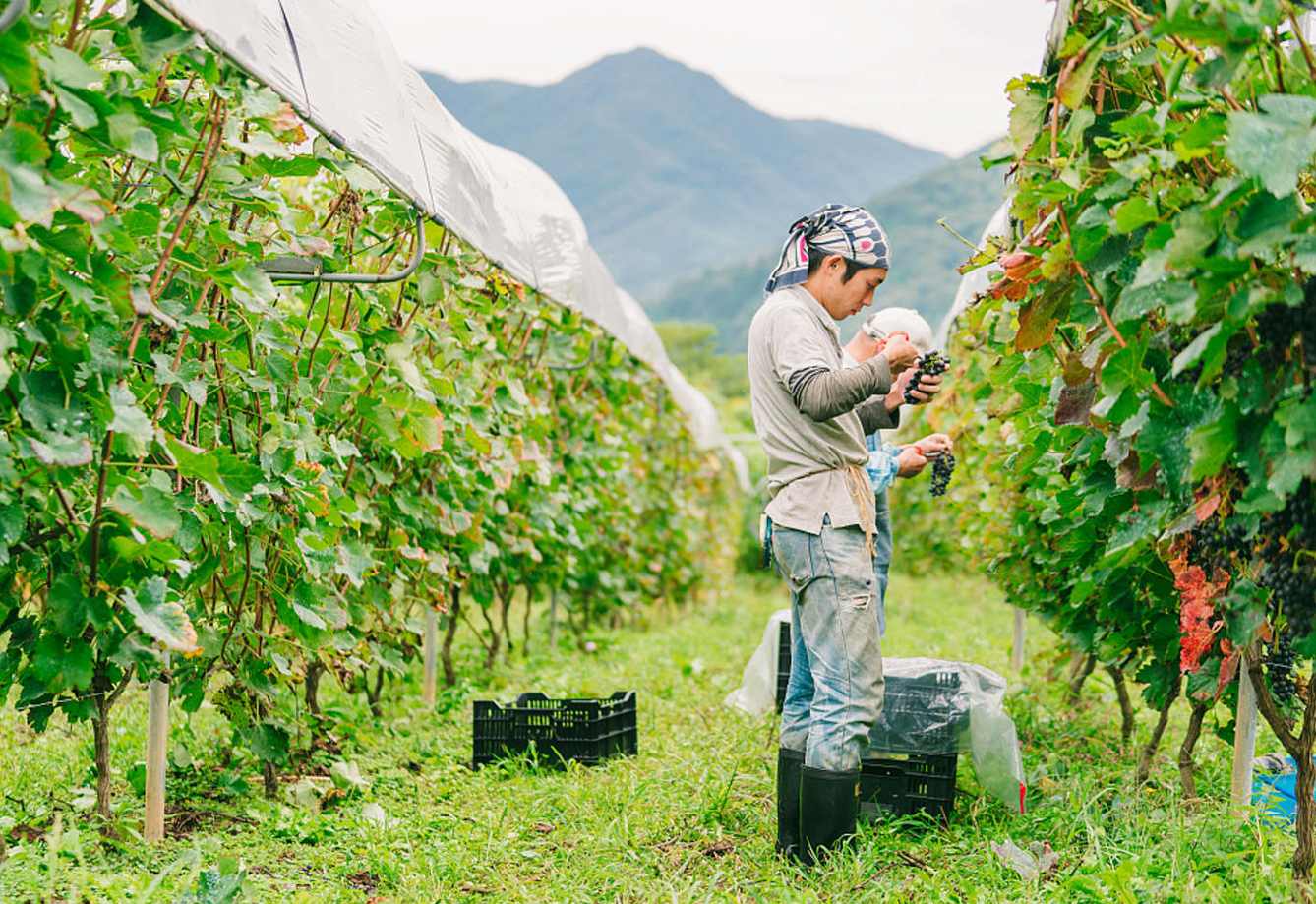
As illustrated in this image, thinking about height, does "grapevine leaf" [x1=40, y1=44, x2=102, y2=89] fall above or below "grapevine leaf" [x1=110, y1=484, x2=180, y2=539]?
above

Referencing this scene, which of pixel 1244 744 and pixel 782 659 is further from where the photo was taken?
pixel 782 659

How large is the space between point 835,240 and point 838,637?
3.35ft

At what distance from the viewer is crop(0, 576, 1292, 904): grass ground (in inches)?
96.7

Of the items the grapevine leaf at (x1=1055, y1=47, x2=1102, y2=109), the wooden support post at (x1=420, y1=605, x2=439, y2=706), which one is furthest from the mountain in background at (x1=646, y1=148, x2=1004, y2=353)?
the grapevine leaf at (x1=1055, y1=47, x2=1102, y2=109)

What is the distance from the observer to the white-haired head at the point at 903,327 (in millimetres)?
3748

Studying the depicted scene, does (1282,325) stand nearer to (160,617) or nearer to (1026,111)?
(1026,111)

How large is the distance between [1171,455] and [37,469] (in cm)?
188

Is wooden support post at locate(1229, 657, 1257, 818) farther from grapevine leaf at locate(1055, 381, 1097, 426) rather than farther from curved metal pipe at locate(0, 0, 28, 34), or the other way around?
curved metal pipe at locate(0, 0, 28, 34)

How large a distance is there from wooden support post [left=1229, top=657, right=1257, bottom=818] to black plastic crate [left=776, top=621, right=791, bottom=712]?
76.1 inches

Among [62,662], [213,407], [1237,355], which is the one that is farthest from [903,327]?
[62,662]

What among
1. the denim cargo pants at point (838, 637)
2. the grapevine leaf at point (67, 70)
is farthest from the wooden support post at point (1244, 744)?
the grapevine leaf at point (67, 70)

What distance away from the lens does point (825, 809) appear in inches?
108

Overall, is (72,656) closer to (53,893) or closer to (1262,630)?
(53,893)

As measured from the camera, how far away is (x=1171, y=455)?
1.82 meters
